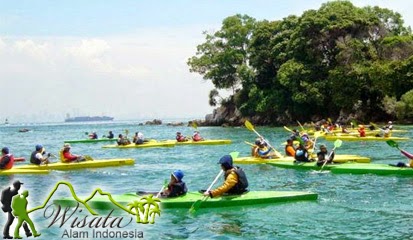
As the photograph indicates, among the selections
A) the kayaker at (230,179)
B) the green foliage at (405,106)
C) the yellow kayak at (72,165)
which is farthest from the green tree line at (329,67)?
the kayaker at (230,179)

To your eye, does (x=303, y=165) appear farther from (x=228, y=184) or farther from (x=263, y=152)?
(x=228, y=184)

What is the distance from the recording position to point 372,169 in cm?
1966

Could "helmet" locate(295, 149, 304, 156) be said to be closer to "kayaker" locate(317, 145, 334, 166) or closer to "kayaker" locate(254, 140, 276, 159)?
"kayaker" locate(317, 145, 334, 166)

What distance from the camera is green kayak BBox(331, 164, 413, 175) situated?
61.9 ft

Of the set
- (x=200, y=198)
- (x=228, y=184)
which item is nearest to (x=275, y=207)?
(x=228, y=184)

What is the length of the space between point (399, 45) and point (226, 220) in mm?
48056

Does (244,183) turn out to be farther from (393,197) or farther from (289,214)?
(393,197)

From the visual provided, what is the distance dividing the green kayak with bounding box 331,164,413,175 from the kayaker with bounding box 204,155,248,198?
24.1 feet

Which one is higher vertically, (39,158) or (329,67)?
(329,67)

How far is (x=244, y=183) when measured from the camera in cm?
1391

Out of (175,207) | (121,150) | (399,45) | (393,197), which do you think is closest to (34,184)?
(175,207)

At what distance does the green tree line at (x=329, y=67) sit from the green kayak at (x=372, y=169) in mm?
32357

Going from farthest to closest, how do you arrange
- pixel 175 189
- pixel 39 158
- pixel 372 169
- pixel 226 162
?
pixel 39 158 → pixel 372 169 → pixel 175 189 → pixel 226 162

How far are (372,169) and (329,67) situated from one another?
137ft
